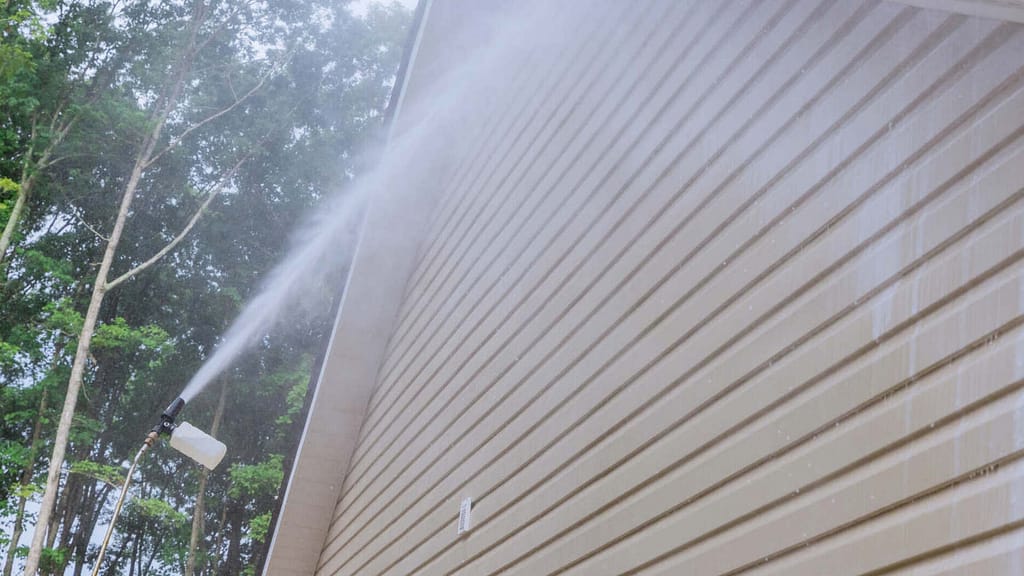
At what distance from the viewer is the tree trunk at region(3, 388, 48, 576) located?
19266 mm

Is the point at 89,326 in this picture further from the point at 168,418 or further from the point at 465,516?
the point at 465,516

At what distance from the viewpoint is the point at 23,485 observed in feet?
63.1

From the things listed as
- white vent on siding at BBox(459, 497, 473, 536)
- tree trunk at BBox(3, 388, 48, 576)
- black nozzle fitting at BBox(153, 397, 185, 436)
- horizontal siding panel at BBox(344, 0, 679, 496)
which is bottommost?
white vent on siding at BBox(459, 497, 473, 536)

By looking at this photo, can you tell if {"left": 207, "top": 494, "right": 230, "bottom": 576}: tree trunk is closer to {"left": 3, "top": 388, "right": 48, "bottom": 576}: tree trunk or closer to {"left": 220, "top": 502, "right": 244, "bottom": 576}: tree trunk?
{"left": 220, "top": 502, "right": 244, "bottom": 576}: tree trunk

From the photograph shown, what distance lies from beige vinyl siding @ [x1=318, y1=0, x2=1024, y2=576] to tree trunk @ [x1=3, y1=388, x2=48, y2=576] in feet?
54.0

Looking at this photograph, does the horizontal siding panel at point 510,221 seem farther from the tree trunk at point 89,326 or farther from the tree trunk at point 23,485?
the tree trunk at point 23,485

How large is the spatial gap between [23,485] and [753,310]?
752 inches

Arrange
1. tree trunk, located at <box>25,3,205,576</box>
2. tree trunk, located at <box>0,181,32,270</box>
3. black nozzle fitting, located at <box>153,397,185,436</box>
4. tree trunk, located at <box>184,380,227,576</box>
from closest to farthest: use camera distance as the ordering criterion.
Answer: black nozzle fitting, located at <box>153,397,185,436</box>
tree trunk, located at <box>25,3,205,576</box>
tree trunk, located at <box>0,181,32,270</box>
tree trunk, located at <box>184,380,227,576</box>

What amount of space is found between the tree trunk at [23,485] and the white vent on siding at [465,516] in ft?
52.7

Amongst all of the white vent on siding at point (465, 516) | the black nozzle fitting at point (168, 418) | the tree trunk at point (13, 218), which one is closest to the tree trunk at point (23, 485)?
the tree trunk at point (13, 218)

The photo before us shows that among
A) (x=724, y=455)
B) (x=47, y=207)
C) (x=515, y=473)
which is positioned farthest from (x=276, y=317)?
(x=724, y=455)

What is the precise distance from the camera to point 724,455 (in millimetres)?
2779

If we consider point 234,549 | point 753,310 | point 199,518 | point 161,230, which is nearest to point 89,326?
point 199,518

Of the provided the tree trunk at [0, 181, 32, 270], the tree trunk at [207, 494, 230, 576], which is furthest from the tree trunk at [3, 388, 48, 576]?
the tree trunk at [207, 494, 230, 576]
